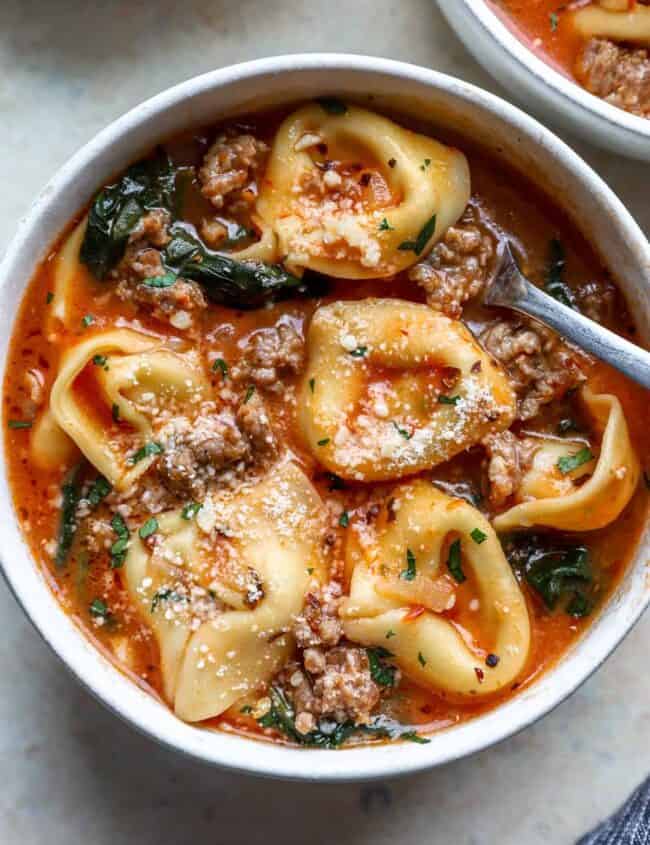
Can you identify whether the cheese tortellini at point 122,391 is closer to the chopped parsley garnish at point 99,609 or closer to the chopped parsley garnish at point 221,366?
the chopped parsley garnish at point 221,366

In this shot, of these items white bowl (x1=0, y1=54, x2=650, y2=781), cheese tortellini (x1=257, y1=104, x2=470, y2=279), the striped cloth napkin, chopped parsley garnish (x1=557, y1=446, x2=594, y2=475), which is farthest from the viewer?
the striped cloth napkin

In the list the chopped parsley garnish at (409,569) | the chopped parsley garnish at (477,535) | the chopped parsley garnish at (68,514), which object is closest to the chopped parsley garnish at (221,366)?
the chopped parsley garnish at (68,514)

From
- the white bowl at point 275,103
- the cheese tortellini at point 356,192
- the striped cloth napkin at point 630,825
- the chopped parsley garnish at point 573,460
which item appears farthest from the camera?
the striped cloth napkin at point 630,825

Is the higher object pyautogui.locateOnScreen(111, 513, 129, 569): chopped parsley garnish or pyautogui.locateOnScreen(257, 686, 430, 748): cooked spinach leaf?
pyautogui.locateOnScreen(111, 513, 129, 569): chopped parsley garnish

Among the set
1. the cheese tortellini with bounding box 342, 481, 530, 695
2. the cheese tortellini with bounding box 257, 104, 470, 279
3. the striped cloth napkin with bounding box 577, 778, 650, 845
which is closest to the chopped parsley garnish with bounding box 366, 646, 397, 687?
the cheese tortellini with bounding box 342, 481, 530, 695

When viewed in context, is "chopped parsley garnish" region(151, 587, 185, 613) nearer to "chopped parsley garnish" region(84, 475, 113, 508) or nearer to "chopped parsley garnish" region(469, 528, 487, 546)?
"chopped parsley garnish" region(84, 475, 113, 508)

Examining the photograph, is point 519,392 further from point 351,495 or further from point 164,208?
point 164,208

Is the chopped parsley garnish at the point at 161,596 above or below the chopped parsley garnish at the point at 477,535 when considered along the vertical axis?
below

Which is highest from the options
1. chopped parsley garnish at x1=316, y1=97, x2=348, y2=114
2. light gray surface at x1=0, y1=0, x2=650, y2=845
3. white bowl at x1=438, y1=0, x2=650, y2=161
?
white bowl at x1=438, y1=0, x2=650, y2=161
